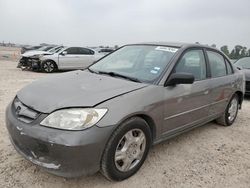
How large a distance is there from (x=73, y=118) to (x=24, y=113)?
1.93ft

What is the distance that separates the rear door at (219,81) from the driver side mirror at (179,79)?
3.49 ft

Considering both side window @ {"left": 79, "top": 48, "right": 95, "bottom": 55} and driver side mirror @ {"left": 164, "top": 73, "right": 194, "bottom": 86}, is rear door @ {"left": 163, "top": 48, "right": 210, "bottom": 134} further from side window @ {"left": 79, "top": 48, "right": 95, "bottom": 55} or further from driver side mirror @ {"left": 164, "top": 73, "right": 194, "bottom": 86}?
side window @ {"left": 79, "top": 48, "right": 95, "bottom": 55}

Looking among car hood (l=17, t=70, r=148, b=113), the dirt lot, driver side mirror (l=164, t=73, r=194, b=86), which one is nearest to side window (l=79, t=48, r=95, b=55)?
the dirt lot

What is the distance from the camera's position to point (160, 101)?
3.12 m

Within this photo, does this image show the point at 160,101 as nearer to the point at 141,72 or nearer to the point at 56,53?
the point at 141,72

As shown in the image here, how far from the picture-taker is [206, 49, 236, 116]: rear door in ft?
14.0

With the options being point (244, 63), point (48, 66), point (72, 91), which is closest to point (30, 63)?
point (48, 66)

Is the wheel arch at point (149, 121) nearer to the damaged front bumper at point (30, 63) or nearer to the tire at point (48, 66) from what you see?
the tire at point (48, 66)

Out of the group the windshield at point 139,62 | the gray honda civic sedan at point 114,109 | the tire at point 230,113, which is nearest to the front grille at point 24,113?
the gray honda civic sedan at point 114,109

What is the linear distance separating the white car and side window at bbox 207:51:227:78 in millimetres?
10242

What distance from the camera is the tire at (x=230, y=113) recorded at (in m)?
4.90

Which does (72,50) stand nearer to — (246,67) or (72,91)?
(246,67)

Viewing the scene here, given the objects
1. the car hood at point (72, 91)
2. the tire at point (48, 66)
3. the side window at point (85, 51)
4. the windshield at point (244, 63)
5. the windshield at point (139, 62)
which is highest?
the windshield at point (139, 62)

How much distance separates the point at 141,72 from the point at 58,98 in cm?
125
